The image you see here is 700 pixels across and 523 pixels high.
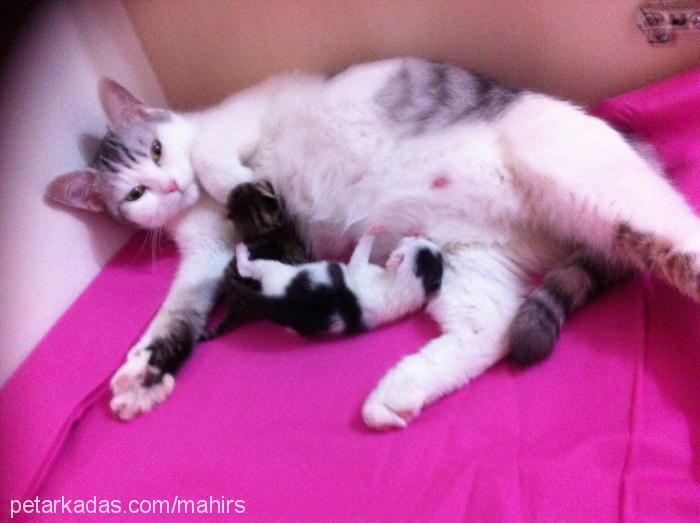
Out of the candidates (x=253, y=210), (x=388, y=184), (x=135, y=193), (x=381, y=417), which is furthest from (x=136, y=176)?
(x=381, y=417)

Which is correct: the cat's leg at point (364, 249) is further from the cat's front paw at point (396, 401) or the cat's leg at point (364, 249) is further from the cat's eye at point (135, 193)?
Answer: the cat's eye at point (135, 193)

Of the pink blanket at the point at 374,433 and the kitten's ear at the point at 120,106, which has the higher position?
the kitten's ear at the point at 120,106

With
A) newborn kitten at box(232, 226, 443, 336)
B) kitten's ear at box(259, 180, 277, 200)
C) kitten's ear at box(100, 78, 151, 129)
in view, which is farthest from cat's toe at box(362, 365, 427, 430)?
kitten's ear at box(100, 78, 151, 129)

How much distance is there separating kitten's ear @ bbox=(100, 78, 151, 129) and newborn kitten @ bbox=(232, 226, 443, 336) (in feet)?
2.02

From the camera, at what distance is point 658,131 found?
5.67ft

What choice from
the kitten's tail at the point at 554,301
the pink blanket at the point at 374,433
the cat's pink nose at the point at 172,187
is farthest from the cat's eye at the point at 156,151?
the kitten's tail at the point at 554,301

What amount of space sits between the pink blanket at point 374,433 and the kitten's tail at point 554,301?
47 mm

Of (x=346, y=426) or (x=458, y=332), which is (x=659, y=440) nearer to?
(x=458, y=332)

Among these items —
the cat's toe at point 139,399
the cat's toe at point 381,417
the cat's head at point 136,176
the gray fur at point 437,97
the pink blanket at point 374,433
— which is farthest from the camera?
the cat's head at point 136,176

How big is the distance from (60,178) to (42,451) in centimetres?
76

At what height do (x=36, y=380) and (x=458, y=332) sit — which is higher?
(x=36, y=380)

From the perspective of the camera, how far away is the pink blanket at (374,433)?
1.13m

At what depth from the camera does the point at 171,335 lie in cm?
159

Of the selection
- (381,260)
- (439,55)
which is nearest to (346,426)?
(381,260)
